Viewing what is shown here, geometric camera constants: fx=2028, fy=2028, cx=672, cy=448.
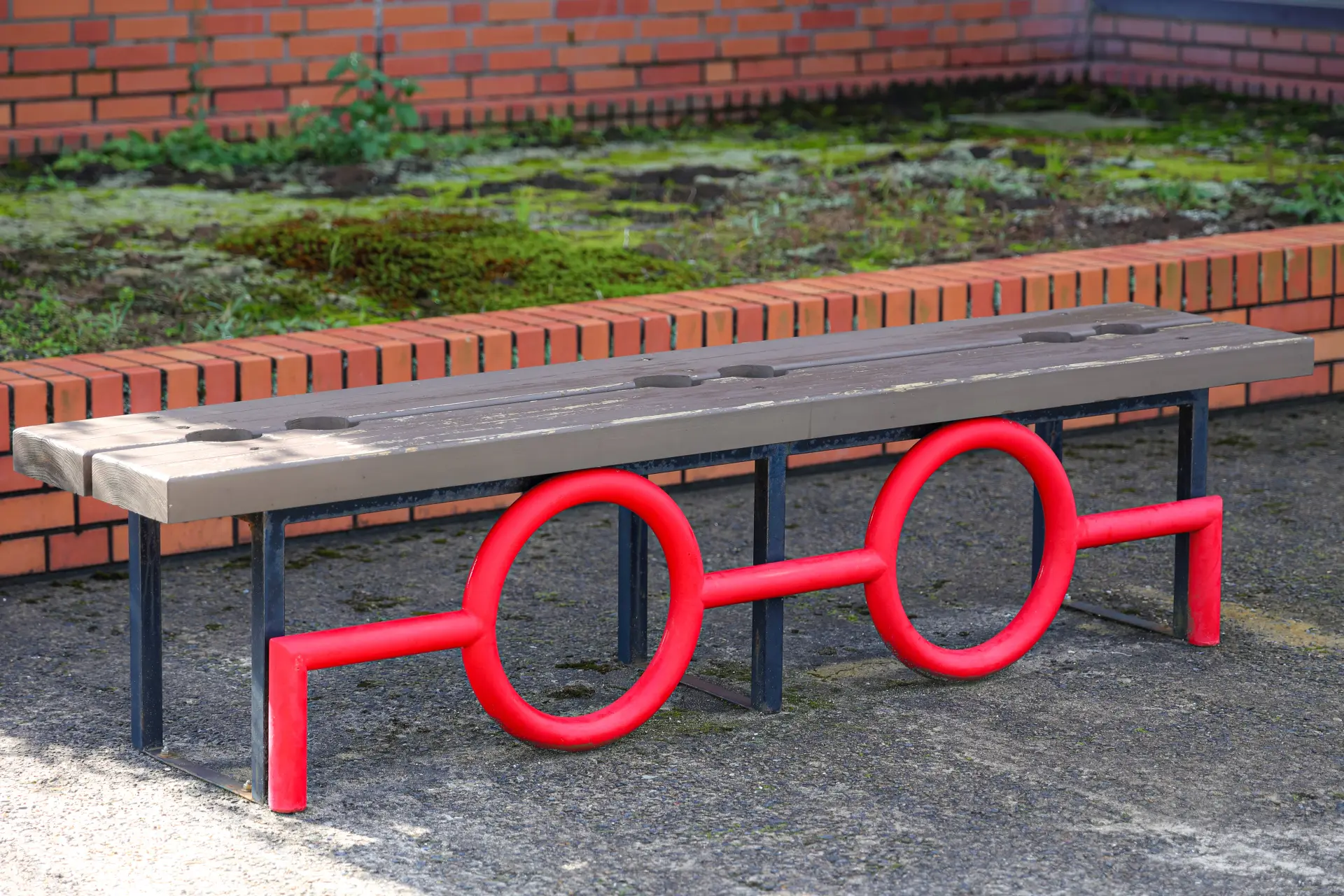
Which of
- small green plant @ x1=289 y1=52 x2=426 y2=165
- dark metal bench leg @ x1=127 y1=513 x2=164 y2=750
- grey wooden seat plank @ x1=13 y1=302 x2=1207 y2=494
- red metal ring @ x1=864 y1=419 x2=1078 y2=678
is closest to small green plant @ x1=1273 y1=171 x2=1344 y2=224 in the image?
grey wooden seat plank @ x1=13 y1=302 x2=1207 y2=494

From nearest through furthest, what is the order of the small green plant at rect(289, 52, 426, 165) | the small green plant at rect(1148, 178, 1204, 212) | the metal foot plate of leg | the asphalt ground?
the asphalt ground
the metal foot plate of leg
the small green plant at rect(1148, 178, 1204, 212)
the small green plant at rect(289, 52, 426, 165)

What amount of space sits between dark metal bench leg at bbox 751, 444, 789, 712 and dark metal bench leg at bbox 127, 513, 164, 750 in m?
1.08

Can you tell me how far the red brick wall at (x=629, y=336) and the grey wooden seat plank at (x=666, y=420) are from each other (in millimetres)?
1248

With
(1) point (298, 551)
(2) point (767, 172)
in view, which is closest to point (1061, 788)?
(1) point (298, 551)

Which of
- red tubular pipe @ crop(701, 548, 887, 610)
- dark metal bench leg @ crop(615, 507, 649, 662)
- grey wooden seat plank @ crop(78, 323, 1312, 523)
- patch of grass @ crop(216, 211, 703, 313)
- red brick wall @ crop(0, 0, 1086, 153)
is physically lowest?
dark metal bench leg @ crop(615, 507, 649, 662)

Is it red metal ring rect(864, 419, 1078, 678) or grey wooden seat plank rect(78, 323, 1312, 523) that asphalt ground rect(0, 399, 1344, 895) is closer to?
red metal ring rect(864, 419, 1078, 678)

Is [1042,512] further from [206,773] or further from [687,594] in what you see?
[206,773]

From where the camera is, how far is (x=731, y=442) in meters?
3.60

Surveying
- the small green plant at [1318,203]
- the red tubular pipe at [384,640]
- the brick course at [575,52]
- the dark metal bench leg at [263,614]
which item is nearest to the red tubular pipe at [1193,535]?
the red tubular pipe at [384,640]

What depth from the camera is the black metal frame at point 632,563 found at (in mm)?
3332

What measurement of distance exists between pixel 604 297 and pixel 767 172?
7.45 feet

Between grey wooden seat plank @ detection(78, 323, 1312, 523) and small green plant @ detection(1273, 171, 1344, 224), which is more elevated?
small green plant @ detection(1273, 171, 1344, 224)

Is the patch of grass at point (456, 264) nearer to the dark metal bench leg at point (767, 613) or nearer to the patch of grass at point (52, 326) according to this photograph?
the patch of grass at point (52, 326)

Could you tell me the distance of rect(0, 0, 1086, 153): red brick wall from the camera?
813 cm
